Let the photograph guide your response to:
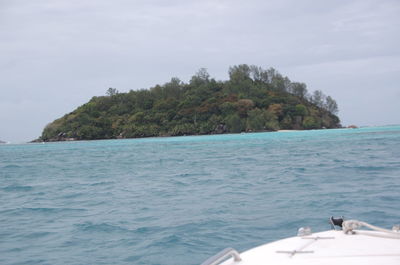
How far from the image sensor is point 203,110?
9606cm

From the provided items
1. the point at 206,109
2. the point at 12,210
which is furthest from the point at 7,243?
the point at 206,109

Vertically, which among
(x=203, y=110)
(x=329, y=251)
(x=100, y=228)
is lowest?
(x=100, y=228)

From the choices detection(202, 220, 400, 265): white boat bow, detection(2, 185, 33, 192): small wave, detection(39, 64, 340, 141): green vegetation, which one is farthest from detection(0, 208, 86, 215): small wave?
detection(39, 64, 340, 141): green vegetation

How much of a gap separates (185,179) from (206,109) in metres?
83.2

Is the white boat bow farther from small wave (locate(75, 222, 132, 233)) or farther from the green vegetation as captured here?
the green vegetation

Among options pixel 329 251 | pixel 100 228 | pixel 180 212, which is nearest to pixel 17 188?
pixel 100 228

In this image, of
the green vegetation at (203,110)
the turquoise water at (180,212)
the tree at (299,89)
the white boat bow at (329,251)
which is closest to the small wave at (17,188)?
the turquoise water at (180,212)

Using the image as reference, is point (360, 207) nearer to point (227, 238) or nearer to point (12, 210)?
point (227, 238)

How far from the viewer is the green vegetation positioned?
299ft

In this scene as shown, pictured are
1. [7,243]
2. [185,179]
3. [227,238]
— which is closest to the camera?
[227,238]

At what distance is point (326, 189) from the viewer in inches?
400

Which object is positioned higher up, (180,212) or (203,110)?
(203,110)

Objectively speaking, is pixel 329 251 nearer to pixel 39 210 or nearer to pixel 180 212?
pixel 180 212

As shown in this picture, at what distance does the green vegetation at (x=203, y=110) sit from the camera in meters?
91.2
